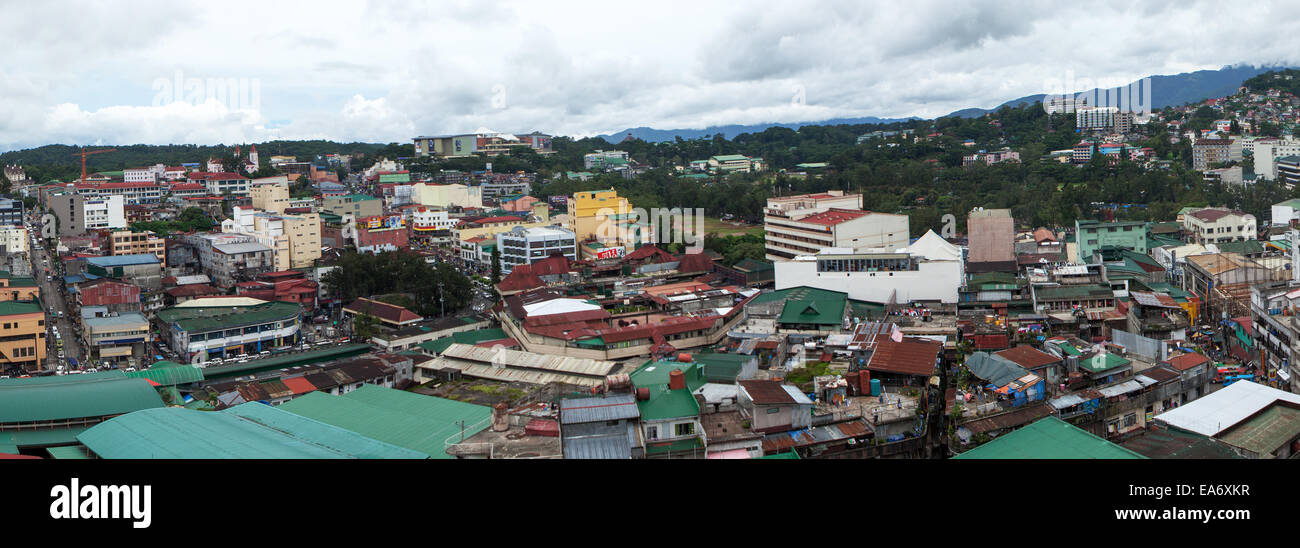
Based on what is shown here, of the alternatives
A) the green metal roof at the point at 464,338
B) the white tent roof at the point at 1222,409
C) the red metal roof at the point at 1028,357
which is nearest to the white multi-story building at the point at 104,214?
the green metal roof at the point at 464,338

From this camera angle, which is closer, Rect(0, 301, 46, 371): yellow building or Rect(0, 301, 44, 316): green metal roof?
Rect(0, 301, 46, 371): yellow building

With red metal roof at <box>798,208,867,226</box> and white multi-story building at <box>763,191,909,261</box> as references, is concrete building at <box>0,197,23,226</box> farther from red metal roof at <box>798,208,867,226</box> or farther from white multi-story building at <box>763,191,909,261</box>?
red metal roof at <box>798,208,867,226</box>

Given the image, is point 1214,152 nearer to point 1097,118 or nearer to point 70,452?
point 1097,118

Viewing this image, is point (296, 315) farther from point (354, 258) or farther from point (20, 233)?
point (20, 233)

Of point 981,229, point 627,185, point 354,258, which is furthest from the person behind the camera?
point 627,185

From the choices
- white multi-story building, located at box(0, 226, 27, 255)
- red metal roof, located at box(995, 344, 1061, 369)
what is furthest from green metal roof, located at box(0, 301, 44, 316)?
red metal roof, located at box(995, 344, 1061, 369)

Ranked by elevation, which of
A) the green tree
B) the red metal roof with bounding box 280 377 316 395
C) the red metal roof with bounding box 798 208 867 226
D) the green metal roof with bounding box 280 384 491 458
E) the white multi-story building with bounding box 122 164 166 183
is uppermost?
the white multi-story building with bounding box 122 164 166 183
